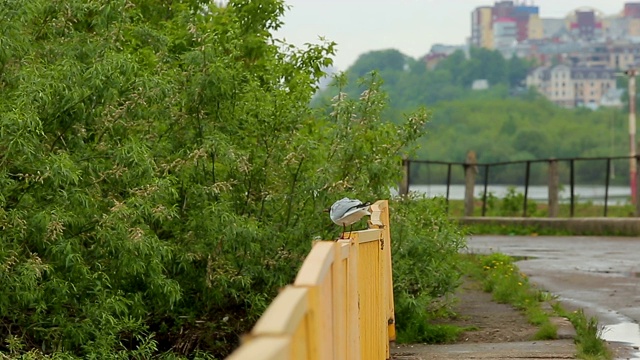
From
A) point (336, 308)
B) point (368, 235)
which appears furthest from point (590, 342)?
point (336, 308)

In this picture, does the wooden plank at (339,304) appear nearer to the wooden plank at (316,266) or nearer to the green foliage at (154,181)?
the wooden plank at (316,266)

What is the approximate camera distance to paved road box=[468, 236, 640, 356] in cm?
1298

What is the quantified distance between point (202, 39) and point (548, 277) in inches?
280

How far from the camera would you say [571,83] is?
16450cm

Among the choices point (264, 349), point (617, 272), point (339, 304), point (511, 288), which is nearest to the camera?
point (264, 349)

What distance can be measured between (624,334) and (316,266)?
726 cm

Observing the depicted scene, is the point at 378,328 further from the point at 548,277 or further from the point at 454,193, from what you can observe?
the point at 454,193


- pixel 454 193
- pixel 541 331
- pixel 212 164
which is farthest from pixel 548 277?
pixel 454 193

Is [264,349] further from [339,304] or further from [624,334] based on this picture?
[624,334]

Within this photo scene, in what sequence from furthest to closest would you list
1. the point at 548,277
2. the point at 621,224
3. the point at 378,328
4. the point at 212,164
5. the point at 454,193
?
the point at 454,193 < the point at 621,224 < the point at 548,277 < the point at 212,164 < the point at 378,328

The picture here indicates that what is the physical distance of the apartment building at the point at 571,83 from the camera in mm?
152875

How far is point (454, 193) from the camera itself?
110 feet

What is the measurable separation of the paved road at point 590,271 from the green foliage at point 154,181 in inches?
74.2

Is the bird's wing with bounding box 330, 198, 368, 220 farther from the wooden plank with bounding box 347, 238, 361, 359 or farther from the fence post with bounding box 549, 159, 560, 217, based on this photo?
the fence post with bounding box 549, 159, 560, 217
